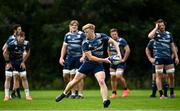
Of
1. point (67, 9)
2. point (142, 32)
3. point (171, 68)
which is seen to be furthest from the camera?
point (67, 9)

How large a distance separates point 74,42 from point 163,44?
2.69m

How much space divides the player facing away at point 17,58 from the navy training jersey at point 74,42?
1.22 metres

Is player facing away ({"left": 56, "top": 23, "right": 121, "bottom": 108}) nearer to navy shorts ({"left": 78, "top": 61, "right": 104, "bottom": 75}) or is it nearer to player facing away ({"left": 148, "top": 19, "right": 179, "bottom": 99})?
navy shorts ({"left": 78, "top": 61, "right": 104, "bottom": 75})

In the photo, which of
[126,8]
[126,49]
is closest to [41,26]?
[126,8]

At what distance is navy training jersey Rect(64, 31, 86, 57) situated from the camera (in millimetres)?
22547

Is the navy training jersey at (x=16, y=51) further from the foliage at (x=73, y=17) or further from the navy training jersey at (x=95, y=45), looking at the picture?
the foliage at (x=73, y=17)

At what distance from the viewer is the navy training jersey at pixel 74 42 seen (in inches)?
888

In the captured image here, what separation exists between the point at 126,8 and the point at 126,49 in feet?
63.9

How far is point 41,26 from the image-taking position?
44625mm

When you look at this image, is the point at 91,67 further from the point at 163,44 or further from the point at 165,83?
the point at 165,83

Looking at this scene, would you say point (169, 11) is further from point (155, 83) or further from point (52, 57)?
point (155, 83)

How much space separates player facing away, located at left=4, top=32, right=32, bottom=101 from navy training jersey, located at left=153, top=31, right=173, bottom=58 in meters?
3.79

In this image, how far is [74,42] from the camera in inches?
890

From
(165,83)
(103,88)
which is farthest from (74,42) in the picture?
(103,88)
